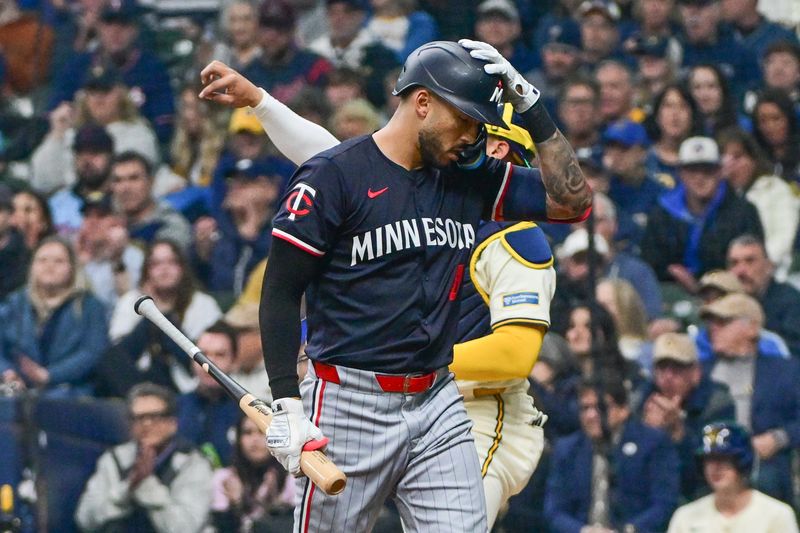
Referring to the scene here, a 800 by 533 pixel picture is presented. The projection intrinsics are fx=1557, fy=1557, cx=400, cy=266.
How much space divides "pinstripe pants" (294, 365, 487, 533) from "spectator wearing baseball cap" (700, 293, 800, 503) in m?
2.70

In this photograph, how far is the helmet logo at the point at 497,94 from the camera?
4031mm

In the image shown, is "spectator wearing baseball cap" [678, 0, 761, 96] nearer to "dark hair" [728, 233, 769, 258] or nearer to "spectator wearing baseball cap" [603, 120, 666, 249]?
"spectator wearing baseball cap" [603, 120, 666, 249]

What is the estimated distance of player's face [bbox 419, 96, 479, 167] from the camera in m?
4.03

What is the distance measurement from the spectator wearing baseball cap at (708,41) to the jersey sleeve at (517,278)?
13.3 ft

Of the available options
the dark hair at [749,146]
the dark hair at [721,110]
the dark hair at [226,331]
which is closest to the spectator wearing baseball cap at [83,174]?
the dark hair at [226,331]

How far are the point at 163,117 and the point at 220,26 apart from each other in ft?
2.51

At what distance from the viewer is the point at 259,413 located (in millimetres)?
4117

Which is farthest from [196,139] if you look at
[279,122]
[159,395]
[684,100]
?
[279,122]

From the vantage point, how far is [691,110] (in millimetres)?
8156

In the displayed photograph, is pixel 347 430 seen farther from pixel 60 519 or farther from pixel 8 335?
pixel 8 335

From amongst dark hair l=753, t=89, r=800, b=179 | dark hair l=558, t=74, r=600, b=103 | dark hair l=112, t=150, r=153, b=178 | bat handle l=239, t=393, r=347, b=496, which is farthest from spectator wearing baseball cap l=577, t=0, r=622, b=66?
bat handle l=239, t=393, r=347, b=496

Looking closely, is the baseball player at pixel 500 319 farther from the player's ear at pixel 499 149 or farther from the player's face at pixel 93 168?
the player's face at pixel 93 168

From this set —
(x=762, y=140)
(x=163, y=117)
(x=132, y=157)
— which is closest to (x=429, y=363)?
(x=762, y=140)

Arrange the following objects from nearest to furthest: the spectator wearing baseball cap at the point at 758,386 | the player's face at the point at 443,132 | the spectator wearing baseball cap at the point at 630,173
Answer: the player's face at the point at 443,132 → the spectator wearing baseball cap at the point at 758,386 → the spectator wearing baseball cap at the point at 630,173
